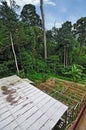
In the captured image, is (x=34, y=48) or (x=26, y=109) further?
(x=34, y=48)

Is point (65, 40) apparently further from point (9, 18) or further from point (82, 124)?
A: point (82, 124)

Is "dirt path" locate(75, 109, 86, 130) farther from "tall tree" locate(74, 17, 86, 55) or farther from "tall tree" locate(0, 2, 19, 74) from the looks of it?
"tall tree" locate(74, 17, 86, 55)

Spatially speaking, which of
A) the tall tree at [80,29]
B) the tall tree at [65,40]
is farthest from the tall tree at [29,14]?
the tall tree at [80,29]

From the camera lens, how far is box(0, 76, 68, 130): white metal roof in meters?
4.16

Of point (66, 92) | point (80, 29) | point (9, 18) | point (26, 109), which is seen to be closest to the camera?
point (26, 109)

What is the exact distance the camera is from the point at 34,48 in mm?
18562

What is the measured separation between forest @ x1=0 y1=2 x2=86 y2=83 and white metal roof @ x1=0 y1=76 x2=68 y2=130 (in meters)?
7.59

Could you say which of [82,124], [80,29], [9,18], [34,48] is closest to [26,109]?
[82,124]

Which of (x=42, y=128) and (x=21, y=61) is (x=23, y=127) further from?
(x=21, y=61)

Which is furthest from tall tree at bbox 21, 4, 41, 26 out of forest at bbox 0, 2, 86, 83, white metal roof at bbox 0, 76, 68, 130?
white metal roof at bbox 0, 76, 68, 130

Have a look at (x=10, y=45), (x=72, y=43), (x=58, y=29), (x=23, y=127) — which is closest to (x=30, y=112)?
(x=23, y=127)

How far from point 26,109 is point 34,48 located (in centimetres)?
1425

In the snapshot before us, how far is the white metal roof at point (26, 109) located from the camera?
416 centimetres

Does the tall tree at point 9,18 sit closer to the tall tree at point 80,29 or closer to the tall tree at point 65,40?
the tall tree at point 65,40
